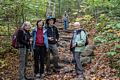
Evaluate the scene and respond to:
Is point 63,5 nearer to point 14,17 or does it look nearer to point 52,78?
point 14,17

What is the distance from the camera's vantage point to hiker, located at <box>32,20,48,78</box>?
1009cm

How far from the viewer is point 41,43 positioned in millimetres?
10156

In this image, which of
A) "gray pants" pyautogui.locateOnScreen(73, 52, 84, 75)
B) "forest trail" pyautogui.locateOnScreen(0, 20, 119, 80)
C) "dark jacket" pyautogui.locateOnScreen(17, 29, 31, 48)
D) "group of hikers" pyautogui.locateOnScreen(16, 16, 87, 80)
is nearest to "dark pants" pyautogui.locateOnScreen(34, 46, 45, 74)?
"group of hikers" pyautogui.locateOnScreen(16, 16, 87, 80)

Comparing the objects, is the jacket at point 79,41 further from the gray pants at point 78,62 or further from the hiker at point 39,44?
the hiker at point 39,44

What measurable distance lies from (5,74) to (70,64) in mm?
3112

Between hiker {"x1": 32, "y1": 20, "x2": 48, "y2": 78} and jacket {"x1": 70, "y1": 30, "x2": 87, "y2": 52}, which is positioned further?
hiker {"x1": 32, "y1": 20, "x2": 48, "y2": 78}

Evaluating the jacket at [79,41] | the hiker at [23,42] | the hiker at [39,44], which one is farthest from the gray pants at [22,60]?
the jacket at [79,41]

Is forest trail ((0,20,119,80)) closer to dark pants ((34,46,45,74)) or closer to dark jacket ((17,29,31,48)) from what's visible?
dark pants ((34,46,45,74))

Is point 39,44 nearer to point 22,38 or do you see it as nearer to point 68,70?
point 22,38

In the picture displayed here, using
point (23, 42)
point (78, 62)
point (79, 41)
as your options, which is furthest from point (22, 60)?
point (79, 41)

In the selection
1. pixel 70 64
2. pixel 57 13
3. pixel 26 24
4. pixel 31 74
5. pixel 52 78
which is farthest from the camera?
pixel 57 13

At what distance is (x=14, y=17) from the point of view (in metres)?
14.7

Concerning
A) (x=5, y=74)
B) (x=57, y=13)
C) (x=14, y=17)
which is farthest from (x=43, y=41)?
(x=57, y=13)

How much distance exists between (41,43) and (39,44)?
0.08 meters
